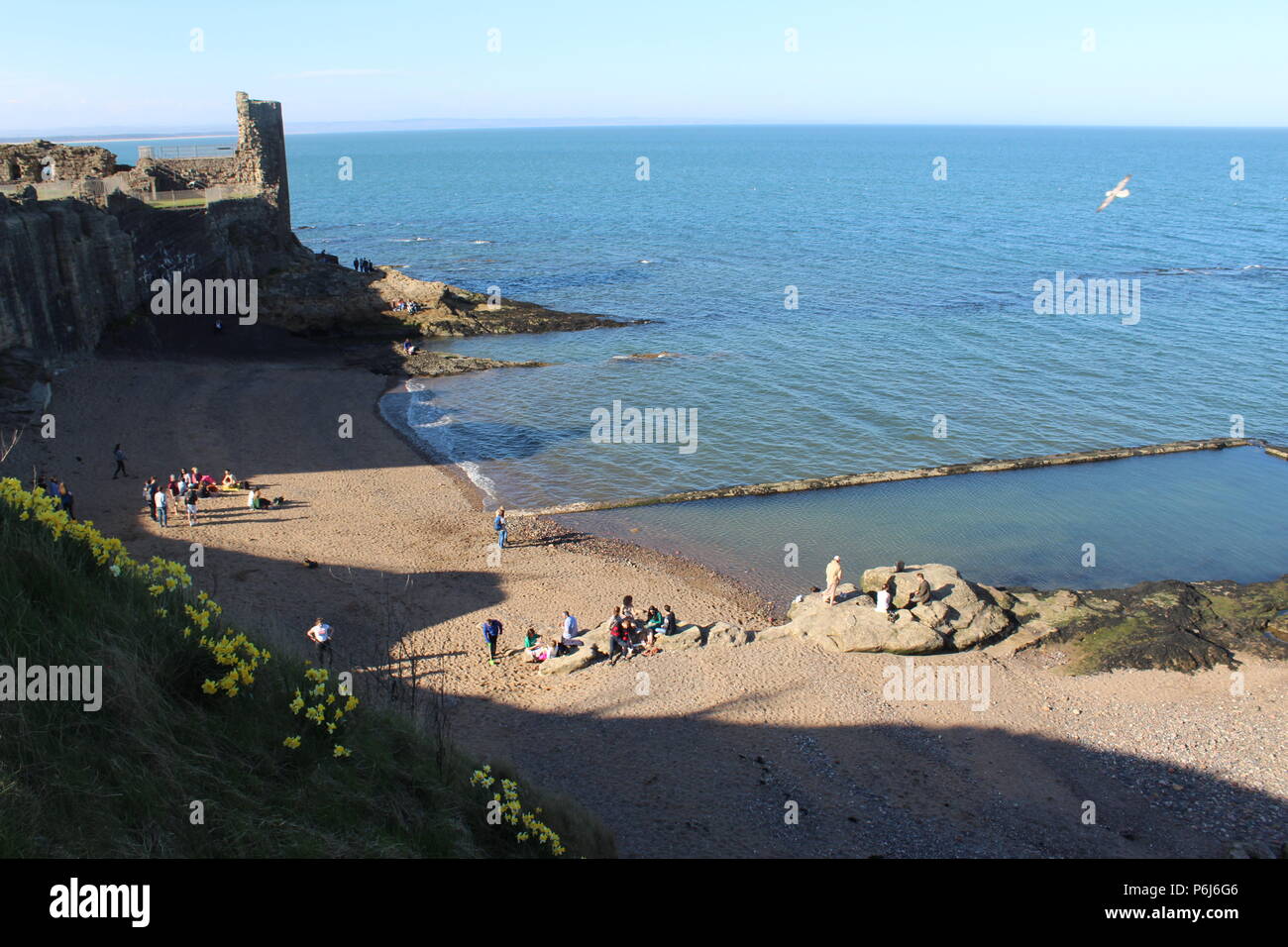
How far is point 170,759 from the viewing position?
7824 mm

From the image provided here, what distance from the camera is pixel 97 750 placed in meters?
7.66

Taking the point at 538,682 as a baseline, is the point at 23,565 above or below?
above

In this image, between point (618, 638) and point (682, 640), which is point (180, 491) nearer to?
point (618, 638)

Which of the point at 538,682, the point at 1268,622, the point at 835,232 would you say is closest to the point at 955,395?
the point at 1268,622

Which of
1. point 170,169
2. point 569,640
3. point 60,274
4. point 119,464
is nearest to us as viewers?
point 569,640

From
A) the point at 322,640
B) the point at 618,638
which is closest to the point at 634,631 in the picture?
the point at 618,638

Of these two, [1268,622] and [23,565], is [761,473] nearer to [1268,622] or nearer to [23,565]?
[1268,622]

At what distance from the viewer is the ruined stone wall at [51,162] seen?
41.3m

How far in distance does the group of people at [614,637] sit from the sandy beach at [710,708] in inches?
16.5

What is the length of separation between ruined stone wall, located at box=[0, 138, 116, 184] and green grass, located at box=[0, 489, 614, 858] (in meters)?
39.1

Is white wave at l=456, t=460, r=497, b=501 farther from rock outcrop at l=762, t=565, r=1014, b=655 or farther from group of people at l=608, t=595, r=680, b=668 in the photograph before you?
rock outcrop at l=762, t=565, r=1014, b=655

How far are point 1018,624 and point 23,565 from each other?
18.8 metres

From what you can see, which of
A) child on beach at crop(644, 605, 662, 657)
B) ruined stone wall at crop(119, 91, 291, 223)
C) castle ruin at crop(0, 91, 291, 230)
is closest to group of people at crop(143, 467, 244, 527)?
child on beach at crop(644, 605, 662, 657)

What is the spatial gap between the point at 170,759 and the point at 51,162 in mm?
44966
